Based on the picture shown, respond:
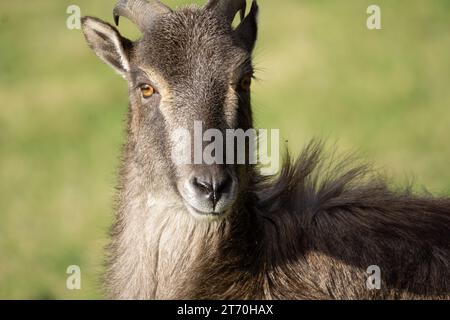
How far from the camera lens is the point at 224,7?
1328 centimetres

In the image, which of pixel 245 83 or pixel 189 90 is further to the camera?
pixel 245 83

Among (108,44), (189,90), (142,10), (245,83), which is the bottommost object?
(189,90)

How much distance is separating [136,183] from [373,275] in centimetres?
325

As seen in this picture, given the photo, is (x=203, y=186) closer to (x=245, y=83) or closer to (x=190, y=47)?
(x=245, y=83)

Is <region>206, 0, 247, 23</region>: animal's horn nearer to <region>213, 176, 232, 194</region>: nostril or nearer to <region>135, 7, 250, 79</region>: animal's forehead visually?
<region>135, 7, 250, 79</region>: animal's forehead

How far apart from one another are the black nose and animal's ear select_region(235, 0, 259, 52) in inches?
95.6

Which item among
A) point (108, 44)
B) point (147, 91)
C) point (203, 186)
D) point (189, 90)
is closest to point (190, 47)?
point (189, 90)

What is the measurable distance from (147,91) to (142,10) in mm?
1349

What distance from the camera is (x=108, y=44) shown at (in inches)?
528

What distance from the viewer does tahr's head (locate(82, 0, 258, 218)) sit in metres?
11.5

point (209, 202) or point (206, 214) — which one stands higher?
point (209, 202)

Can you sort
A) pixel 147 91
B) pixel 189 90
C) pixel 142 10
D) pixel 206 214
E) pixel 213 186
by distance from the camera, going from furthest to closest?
pixel 142 10, pixel 147 91, pixel 189 90, pixel 206 214, pixel 213 186

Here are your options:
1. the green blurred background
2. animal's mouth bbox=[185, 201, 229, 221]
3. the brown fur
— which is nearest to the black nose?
animal's mouth bbox=[185, 201, 229, 221]
